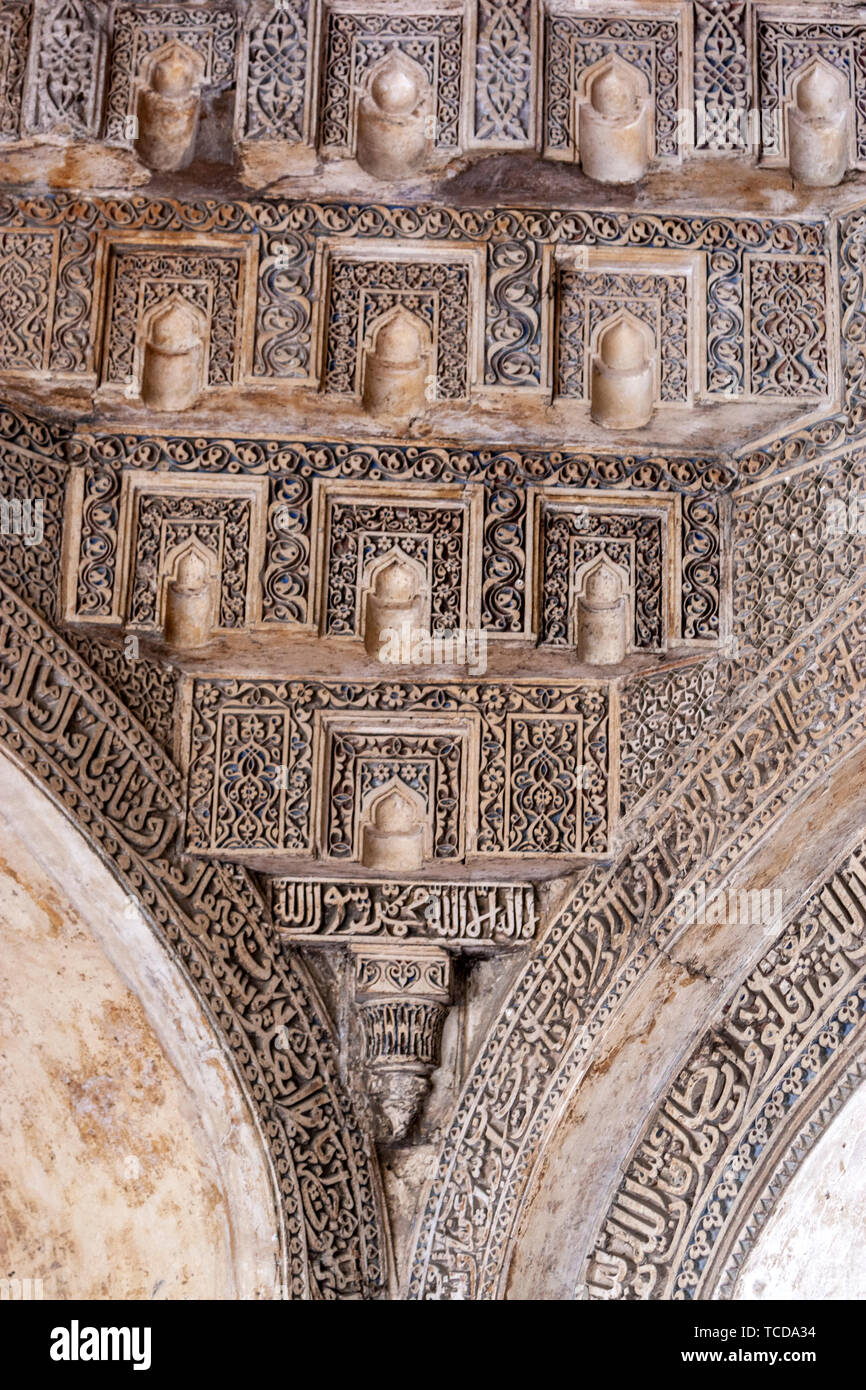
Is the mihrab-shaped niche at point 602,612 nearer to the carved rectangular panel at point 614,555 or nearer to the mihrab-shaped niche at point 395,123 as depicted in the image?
the carved rectangular panel at point 614,555

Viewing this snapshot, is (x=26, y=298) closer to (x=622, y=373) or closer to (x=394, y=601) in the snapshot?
(x=394, y=601)

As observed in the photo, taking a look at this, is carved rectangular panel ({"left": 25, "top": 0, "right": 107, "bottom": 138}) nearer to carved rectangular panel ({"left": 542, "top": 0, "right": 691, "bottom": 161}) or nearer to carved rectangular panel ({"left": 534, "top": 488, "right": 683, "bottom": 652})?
carved rectangular panel ({"left": 542, "top": 0, "right": 691, "bottom": 161})

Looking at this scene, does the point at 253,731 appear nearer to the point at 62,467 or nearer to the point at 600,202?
the point at 62,467

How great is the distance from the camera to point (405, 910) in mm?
4301

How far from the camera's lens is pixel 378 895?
4305 millimetres

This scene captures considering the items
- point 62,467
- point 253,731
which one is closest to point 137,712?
point 253,731

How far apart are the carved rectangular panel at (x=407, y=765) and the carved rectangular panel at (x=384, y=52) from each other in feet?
4.36

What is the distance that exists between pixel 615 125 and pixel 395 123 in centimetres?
52

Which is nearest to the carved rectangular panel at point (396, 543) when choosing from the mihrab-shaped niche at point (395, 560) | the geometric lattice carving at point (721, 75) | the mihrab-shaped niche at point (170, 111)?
the mihrab-shaped niche at point (395, 560)

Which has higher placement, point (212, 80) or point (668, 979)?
point (212, 80)

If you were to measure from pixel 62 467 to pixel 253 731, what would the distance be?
0.78 meters

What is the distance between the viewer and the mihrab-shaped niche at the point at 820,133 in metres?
4.16

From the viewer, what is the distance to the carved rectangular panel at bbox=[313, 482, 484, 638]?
419cm

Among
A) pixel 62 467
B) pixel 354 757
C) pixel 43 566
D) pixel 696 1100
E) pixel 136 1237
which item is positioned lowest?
pixel 136 1237
